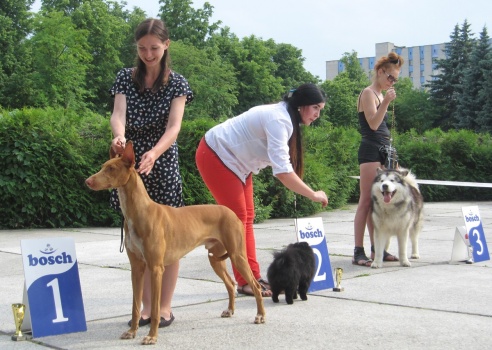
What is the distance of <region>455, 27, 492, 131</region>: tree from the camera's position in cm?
5025

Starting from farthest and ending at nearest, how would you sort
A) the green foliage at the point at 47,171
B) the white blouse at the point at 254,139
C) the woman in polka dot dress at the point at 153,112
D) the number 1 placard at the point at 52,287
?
the green foliage at the point at 47,171
the white blouse at the point at 254,139
the woman in polka dot dress at the point at 153,112
the number 1 placard at the point at 52,287

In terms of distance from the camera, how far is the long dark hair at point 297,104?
5406mm

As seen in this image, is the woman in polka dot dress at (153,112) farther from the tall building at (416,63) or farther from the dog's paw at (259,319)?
the tall building at (416,63)

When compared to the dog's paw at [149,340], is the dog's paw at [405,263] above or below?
below

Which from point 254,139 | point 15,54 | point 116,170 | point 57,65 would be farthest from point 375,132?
point 15,54

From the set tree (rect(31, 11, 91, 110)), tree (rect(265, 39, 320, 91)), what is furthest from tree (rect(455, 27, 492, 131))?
tree (rect(31, 11, 91, 110))

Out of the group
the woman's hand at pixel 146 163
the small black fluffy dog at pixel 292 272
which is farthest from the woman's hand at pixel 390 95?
the woman's hand at pixel 146 163

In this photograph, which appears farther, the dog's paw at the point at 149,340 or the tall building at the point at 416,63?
the tall building at the point at 416,63

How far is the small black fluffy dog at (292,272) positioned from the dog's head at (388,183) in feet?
6.44

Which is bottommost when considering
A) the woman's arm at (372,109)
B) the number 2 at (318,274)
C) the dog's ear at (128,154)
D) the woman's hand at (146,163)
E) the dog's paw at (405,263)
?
the dog's paw at (405,263)

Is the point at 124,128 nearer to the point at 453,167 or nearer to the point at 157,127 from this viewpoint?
the point at 157,127

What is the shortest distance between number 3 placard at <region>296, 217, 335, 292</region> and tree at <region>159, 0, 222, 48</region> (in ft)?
164

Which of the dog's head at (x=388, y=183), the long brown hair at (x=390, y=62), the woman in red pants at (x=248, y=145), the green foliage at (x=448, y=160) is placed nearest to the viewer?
the woman in red pants at (x=248, y=145)

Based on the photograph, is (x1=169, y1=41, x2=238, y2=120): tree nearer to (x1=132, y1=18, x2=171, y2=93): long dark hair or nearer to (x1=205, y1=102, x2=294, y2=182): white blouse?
(x1=205, y1=102, x2=294, y2=182): white blouse
